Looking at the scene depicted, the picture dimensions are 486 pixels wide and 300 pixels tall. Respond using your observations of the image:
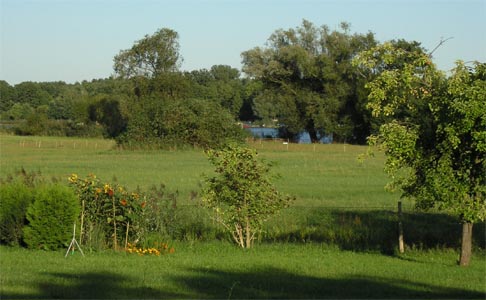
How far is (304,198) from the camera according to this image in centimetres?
3012

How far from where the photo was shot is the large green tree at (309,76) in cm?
8738

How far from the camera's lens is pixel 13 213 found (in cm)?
1731

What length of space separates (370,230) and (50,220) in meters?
9.16

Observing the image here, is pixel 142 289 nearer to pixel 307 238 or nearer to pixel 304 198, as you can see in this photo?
pixel 307 238

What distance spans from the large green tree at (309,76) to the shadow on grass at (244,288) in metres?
72.4

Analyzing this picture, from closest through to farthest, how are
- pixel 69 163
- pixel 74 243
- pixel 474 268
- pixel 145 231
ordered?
1. pixel 474 268
2. pixel 74 243
3. pixel 145 231
4. pixel 69 163

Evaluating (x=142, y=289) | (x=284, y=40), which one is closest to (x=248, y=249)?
(x=142, y=289)

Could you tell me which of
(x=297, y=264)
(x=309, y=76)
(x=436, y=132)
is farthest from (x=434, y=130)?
(x=309, y=76)

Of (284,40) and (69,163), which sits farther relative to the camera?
(284,40)

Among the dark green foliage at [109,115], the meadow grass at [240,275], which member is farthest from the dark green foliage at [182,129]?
the meadow grass at [240,275]

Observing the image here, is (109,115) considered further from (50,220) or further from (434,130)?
(434,130)

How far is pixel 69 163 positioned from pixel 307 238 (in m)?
33.6

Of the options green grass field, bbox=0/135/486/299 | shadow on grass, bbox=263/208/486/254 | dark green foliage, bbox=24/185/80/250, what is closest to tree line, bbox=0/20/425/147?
green grass field, bbox=0/135/486/299

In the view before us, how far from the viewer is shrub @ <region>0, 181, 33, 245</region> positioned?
1730 centimetres
